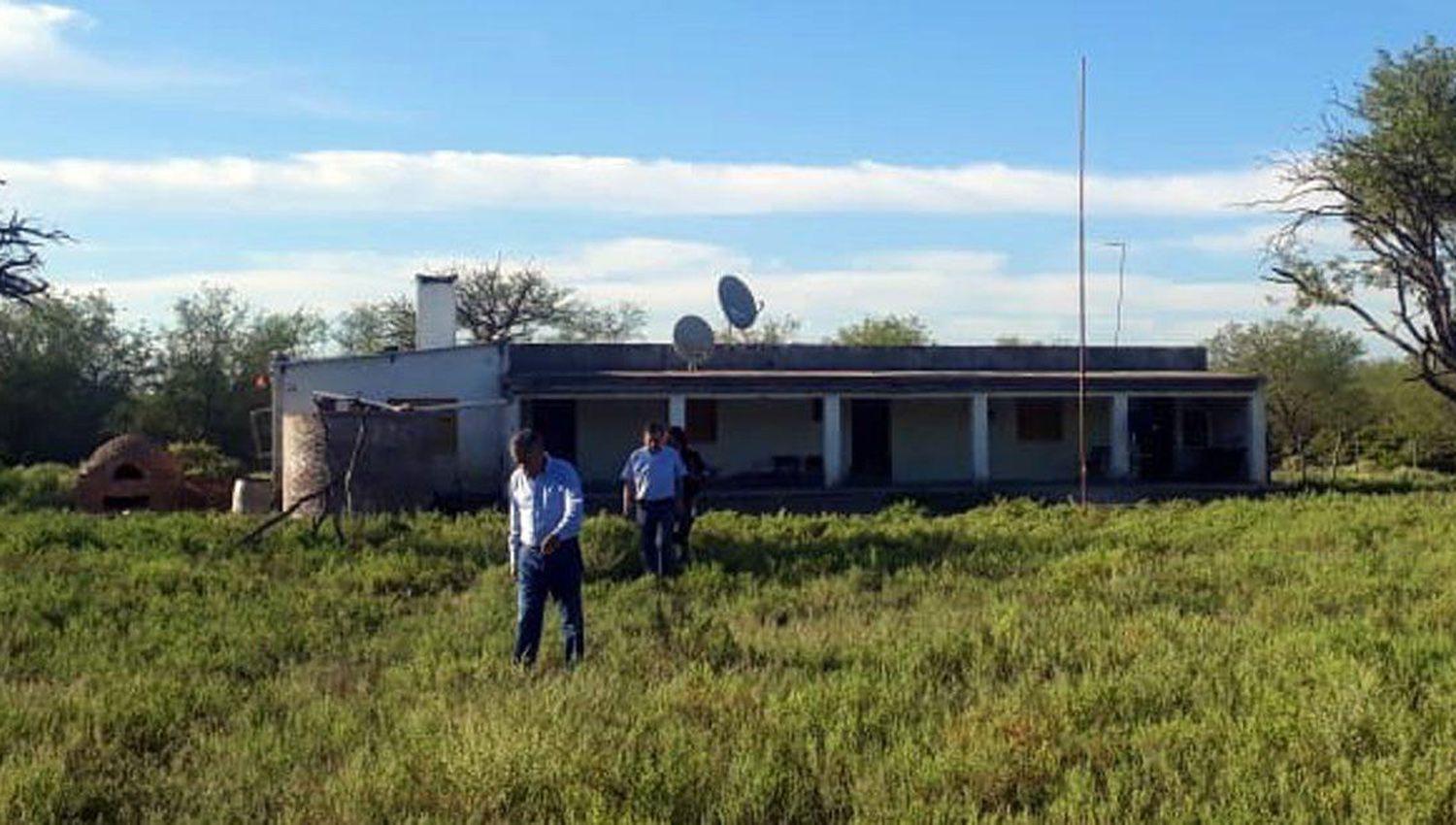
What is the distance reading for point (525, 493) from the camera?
9.68 meters

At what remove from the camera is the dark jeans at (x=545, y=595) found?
31.0ft

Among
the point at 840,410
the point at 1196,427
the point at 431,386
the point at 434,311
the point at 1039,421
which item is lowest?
the point at 1196,427

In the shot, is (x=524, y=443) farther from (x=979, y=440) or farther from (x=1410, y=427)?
(x=1410, y=427)

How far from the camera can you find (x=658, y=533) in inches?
561

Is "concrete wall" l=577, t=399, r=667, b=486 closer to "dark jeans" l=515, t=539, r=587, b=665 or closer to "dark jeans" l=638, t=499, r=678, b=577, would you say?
"dark jeans" l=638, t=499, r=678, b=577

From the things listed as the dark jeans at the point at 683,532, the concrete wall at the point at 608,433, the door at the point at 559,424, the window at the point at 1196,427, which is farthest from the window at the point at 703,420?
the dark jeans at the point at 683,532

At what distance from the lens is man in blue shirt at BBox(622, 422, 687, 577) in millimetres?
14016

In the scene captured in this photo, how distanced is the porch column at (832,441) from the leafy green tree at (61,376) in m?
22.9

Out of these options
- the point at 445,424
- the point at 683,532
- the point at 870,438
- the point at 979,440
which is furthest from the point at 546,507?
the point at 870,438

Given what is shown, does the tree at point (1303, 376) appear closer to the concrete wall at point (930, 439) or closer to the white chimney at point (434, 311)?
the concrete wall at point (930, 439)

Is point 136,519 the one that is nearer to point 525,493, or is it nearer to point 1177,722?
point 525,493

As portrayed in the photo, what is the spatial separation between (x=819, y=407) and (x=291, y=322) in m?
28.8

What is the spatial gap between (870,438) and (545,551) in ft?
76.1

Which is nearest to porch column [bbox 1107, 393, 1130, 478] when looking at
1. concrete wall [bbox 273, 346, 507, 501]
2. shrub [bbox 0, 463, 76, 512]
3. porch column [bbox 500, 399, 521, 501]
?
porch column [bbox 500, 399, 521, 501]
